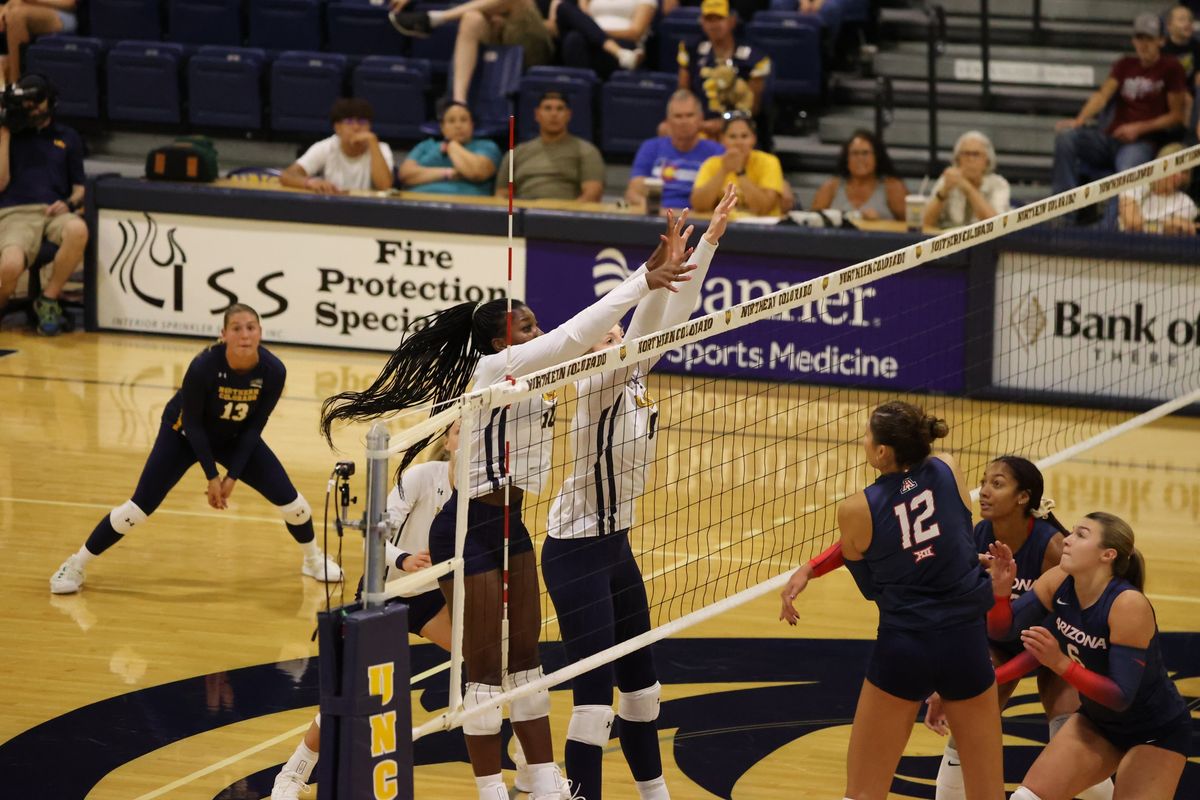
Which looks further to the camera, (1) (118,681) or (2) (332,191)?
(2) (332,191)

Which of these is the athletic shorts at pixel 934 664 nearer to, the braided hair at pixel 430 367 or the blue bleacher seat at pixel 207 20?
the braided hair at pixel 430 367

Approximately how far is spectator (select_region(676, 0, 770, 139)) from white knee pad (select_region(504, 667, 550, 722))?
8.98 meters

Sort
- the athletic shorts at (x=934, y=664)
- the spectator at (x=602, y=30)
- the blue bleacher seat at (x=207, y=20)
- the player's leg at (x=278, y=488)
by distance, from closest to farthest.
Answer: the athletic shorts at (x=934, y=664) → the player's leg at (x=278, y=488) → the spectator at (x=602, y=30) → the blue bleacher seat at (x=207, y=20)

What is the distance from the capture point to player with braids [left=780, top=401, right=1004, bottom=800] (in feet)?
18.7

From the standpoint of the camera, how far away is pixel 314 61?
1683 cm

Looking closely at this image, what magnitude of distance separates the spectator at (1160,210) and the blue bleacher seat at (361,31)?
8.12 metres

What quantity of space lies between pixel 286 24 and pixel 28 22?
2.74 meters

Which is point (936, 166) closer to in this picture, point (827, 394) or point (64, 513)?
point (827, 394)

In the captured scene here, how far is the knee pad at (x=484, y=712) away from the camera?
606cm

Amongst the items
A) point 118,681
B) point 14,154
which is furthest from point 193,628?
point 14,154

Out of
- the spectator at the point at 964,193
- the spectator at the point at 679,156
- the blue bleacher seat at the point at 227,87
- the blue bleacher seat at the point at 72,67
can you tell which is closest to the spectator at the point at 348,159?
the spectator at the point at 679,156

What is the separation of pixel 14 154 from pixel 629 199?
210 inches

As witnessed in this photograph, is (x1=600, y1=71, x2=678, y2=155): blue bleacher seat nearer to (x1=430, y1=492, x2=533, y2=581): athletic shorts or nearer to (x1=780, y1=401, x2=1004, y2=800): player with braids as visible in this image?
(x1=430, y1=492, x2=533, y2=581): athletic shorts

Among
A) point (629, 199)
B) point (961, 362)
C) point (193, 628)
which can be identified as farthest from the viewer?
point (629, 199)
